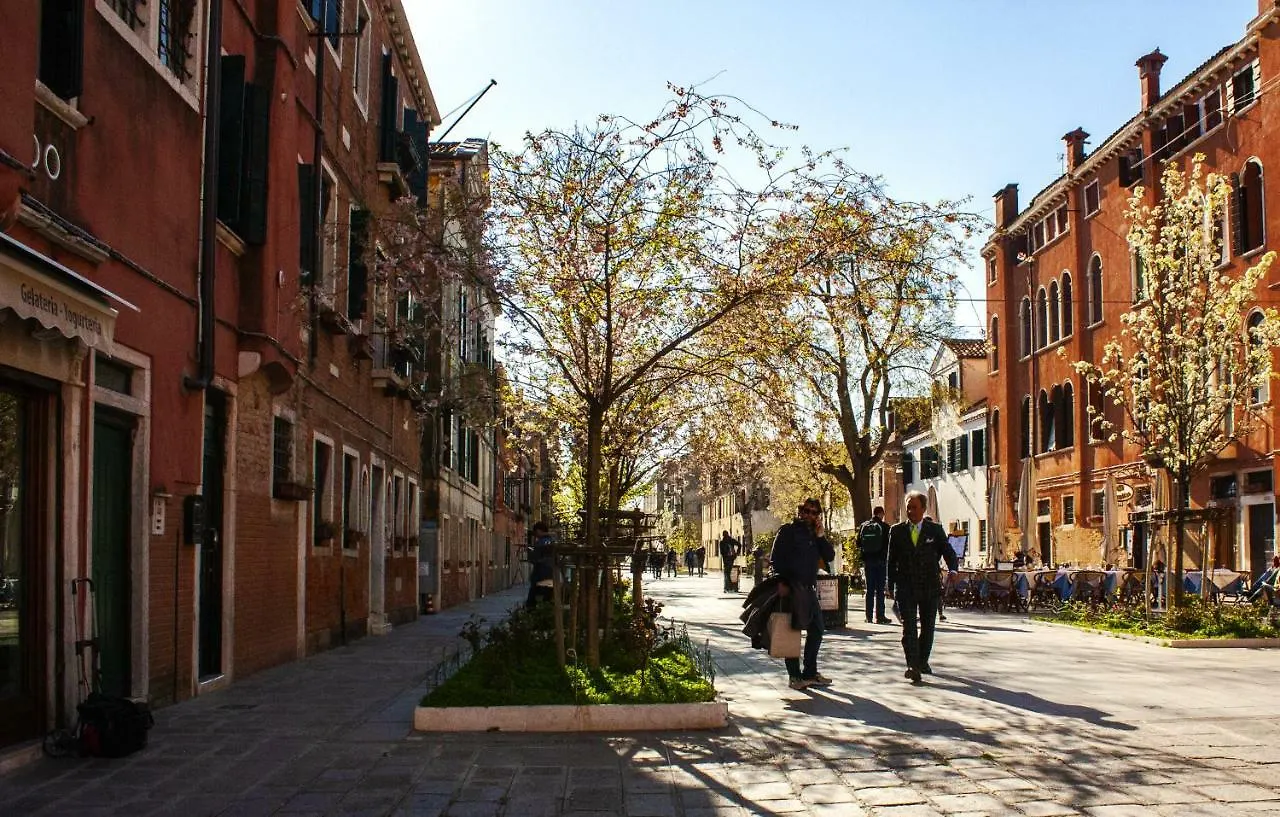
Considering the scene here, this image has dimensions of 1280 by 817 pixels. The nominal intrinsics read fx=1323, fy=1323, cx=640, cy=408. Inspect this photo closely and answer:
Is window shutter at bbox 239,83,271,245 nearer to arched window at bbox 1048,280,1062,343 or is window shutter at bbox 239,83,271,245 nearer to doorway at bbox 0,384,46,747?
doorway at bbox 0,384,46,747

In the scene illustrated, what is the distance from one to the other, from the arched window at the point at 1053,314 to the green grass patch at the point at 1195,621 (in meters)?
21.7

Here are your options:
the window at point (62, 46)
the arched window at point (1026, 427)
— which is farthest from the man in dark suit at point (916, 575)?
the arched window at point (1026, 427)

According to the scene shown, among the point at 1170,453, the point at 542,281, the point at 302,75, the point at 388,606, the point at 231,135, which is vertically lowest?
the point at 388,606

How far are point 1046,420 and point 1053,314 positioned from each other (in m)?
3.42

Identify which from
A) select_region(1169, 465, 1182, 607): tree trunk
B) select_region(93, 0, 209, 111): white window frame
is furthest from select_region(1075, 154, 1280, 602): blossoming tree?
select_region(93, 0, 209, 111): white window frame

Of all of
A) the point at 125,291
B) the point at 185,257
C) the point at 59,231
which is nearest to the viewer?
the point at 59,231

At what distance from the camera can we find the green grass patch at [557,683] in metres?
9.52

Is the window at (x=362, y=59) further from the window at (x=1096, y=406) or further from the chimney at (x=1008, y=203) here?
the chimney at (x=1008, y=203)

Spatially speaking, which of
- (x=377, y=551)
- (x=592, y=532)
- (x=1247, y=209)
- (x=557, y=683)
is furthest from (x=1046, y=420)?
(x=557, y=683)

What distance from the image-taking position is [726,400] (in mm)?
15859

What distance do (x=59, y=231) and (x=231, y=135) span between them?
3.91 metres

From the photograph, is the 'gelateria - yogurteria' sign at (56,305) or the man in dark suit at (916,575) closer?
the 'gelateria - yogurteria' sign at (56,305)

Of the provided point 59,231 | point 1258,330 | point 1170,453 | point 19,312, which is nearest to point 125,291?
point 59,231

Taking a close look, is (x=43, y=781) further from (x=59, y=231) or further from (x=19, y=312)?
(x=59, y=231)
